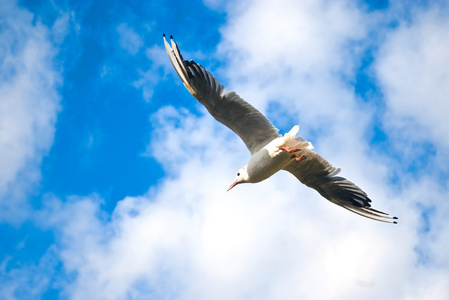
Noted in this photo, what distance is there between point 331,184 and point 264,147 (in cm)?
180

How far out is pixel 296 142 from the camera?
11094mm

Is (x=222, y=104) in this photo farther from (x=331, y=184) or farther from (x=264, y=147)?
(x=331, y=184)

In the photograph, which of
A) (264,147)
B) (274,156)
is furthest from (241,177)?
(274,156)

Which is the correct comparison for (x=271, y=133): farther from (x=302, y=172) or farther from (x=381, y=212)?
(x=381, y=212)

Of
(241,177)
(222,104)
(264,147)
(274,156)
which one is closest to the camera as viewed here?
(222,104)

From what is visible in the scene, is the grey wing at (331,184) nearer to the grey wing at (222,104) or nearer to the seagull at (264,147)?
the seagull at (264,147)

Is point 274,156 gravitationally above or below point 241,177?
below

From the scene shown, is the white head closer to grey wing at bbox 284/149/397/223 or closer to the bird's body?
the bird's body

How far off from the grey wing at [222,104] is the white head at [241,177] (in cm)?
66

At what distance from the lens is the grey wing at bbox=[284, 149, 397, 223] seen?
1204cm

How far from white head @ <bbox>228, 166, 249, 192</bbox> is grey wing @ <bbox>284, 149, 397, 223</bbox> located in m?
0.81

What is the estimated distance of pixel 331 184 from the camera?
1239cm

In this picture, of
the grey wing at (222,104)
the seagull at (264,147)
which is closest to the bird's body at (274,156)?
the seagull at (264,147)

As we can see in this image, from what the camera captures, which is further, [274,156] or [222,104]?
[274,156]
